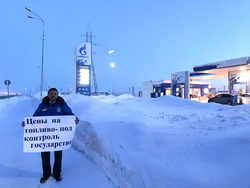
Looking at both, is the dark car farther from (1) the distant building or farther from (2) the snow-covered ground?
(1) the distant building

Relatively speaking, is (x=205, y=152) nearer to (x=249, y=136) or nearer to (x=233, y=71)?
(x=249, y=136)

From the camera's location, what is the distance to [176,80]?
2272 centimetres

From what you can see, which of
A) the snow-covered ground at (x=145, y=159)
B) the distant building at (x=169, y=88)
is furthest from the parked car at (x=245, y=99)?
the snow-covered ground at (x=145, y=159)

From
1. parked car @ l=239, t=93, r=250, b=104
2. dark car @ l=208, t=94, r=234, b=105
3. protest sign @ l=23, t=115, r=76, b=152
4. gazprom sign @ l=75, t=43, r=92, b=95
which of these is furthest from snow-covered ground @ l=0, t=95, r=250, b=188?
parked car @ l=239, t=93, r=250, b=104

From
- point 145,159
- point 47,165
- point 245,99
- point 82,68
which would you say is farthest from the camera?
point 82,68

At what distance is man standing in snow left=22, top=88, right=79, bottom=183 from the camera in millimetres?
3205

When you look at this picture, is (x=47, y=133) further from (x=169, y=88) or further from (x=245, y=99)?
(x=169, y=88)

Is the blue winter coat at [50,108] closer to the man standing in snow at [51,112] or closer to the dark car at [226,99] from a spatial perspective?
the man standing in snow at [51,112]

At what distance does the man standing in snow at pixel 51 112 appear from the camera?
3.21 m

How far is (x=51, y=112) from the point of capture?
3303 millimetres

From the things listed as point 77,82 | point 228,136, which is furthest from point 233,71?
point 228,136

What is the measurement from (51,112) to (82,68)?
17.1 meters

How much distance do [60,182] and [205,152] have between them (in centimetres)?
289

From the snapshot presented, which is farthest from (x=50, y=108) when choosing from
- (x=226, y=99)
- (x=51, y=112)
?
(x=226, y=99)
